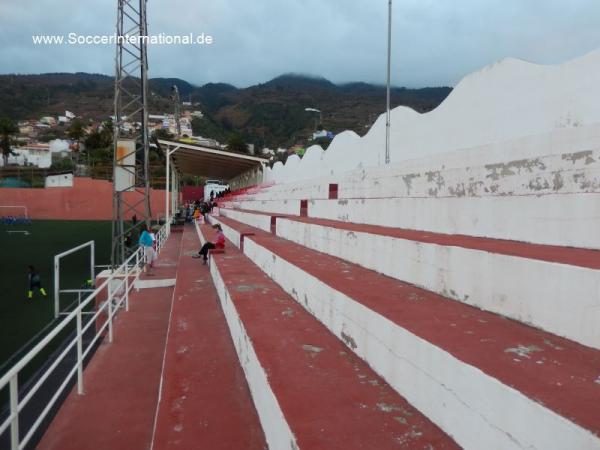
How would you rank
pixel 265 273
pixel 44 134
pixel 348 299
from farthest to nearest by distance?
1. pixel 44 134
2. pixel 265 273
3. pixel 348 299

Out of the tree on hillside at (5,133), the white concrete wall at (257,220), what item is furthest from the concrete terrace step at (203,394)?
the tree on hillside at (5,133)

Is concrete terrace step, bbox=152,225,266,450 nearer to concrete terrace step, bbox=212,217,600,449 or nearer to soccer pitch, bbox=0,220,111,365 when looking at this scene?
concrete terrace step, bbox=212,217,600,449

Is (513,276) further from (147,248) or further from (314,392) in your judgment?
(147,248)

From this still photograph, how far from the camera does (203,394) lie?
235 centimetres

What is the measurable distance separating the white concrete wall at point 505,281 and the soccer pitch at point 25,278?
644cm

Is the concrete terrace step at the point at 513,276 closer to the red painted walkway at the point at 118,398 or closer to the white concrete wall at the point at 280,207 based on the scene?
the red painted walkway at the point at 118,398

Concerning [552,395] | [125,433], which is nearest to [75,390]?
[125,433]

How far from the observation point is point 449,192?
392 cm

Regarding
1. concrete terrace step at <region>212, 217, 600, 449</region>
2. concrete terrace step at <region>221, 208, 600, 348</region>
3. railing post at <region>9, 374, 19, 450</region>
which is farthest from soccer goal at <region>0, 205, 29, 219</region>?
concrete terrace step at <region>212, 217, 600, 449</region>

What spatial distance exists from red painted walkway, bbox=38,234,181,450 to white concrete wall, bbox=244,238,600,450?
67.7 inches

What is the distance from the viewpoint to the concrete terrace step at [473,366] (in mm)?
1183

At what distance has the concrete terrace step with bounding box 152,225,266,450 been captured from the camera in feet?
6.39

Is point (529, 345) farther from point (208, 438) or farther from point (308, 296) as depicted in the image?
point (308, 296)

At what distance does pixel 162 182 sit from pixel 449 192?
47.3m
